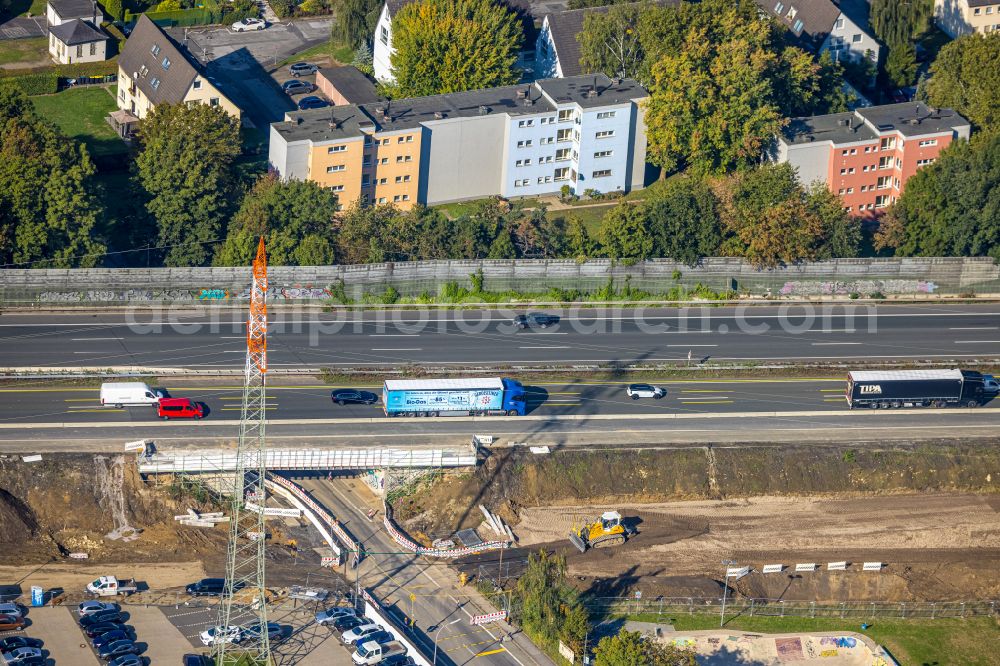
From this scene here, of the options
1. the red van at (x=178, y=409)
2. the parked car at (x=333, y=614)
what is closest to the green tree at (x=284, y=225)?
the red van at (x=178, y=409)

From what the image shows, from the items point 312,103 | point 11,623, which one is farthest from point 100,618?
point 312,103

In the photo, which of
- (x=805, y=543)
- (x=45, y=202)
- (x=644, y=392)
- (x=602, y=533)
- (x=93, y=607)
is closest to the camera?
(x=93, y=607)

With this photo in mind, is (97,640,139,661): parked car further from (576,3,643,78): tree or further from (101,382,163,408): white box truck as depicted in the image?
(576,3,643,78): tree

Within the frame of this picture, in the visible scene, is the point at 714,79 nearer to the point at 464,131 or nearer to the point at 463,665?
the point at 464,131

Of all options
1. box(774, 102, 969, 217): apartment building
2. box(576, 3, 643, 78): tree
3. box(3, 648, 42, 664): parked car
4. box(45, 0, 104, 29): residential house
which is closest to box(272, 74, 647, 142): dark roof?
box(576, 3, 643, 78): tree

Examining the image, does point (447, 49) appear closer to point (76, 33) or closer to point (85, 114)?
point (85, 114)

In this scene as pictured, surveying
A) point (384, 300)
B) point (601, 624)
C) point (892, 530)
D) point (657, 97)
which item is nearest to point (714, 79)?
point (657, 97)

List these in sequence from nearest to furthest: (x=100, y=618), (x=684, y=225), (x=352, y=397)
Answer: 1. (x=100, y=618)
2. (x=352, y=397)
3. (x=684, y=225)
